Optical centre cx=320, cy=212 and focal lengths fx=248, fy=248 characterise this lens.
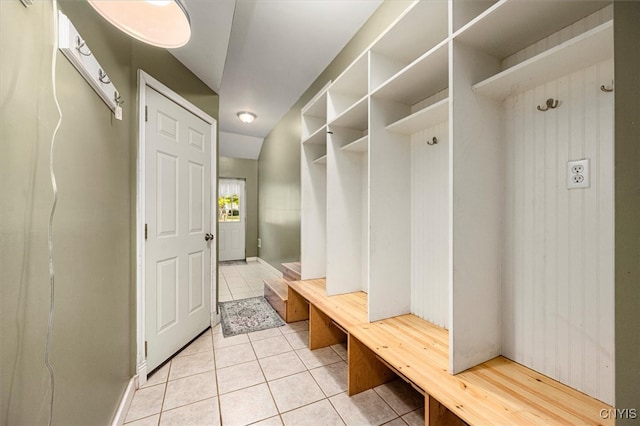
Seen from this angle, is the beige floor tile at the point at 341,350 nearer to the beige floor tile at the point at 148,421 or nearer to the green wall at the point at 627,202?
the beige floor tile at the point at 148,421

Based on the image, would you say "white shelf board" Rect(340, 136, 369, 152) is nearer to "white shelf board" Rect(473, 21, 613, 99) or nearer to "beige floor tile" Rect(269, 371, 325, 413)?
"white shelf board" Rect(473, 21, 613, 99)

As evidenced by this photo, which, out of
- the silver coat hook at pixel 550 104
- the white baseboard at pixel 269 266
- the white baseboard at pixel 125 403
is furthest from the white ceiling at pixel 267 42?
the white baseboard at pixel 269 266

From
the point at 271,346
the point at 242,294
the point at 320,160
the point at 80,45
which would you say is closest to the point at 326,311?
the point at 271,346

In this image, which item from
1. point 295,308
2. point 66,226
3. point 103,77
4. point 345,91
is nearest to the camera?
point 66,226

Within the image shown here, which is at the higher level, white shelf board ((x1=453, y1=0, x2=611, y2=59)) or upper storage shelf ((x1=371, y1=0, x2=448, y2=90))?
upper storage shelf ((x1=371, y1=0, x2=448, y2=90))

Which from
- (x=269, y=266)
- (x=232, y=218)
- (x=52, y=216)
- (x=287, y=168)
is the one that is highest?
(x=287, y=168)

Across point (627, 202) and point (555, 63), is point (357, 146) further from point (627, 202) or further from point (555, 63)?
point (627, 202)

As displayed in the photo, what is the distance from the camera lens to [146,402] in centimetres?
161

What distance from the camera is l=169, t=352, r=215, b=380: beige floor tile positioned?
1.90 m

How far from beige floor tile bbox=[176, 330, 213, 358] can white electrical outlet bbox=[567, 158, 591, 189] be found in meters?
2.73

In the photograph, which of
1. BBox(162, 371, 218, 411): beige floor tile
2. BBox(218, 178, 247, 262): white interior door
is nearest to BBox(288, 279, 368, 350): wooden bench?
BBox(162, 371, 218, 411): beige floor tile

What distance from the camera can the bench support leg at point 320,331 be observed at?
7.32 ft

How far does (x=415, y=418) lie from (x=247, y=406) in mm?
1027

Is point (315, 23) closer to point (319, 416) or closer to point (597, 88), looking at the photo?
point (597, 88)
